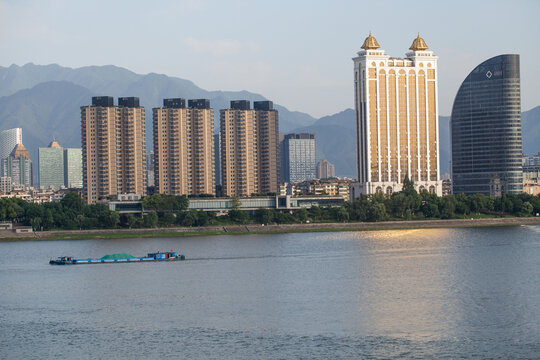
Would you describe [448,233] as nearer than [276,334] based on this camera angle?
No

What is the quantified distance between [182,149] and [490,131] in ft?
214

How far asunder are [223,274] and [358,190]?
98142 millimetres

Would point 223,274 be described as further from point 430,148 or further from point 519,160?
point 519,160

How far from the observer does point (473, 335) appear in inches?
1965

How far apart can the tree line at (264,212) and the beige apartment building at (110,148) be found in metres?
26.0

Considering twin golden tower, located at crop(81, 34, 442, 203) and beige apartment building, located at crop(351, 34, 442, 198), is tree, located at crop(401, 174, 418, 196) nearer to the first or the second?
twin golden tower, located at crop(81, 34, 442, 203)

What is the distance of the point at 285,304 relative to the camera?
61.5m

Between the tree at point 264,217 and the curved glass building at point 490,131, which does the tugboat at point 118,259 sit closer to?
the tree at point 264,217

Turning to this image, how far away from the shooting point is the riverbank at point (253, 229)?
431 feet

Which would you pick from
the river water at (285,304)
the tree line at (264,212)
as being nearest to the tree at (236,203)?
the tree line at (264,212)

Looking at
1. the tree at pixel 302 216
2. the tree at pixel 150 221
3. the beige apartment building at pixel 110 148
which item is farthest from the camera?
the beige apartment building at pixel 110 148

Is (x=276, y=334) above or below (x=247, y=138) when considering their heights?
below

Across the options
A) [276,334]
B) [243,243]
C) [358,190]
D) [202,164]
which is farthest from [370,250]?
[202,164]

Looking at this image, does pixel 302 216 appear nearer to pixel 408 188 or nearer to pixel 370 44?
pixel 408 188
